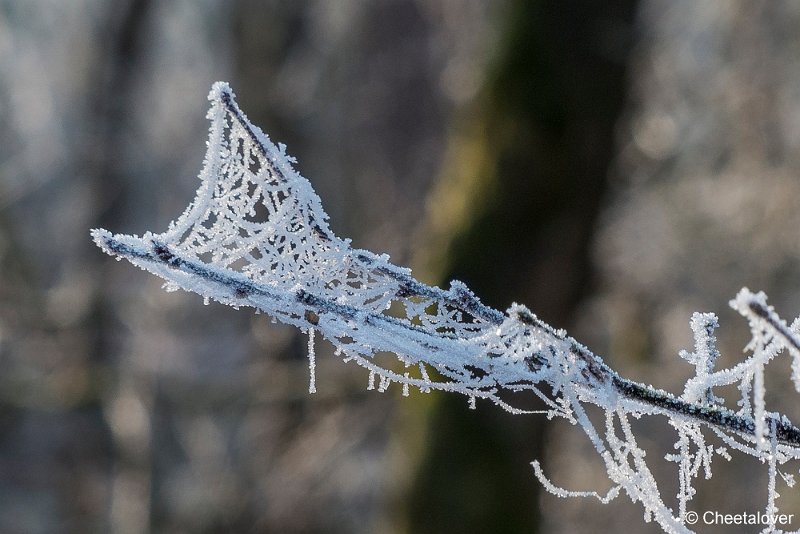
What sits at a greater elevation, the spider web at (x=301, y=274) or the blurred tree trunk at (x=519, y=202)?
the blurred tree trunk at (x=519, y=202)

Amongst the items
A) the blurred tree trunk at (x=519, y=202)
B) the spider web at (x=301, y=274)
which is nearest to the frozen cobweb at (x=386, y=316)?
the spider web at (x=301, y=274)

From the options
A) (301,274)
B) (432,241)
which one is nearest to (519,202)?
(432,241)

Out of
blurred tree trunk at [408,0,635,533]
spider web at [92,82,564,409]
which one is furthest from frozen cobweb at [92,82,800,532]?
blurred tree trunk at [408,0,635,533]

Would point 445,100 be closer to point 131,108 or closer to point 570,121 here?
point 131,108

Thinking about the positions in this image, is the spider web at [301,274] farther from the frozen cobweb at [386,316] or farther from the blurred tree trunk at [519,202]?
the blurred tree trunk at [519,202]

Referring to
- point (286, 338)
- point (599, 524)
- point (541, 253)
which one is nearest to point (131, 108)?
point (286, 338)

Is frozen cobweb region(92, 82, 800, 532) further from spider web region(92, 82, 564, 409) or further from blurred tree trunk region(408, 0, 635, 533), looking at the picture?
blurred tree trunk region(408, 0, 635, 533)
